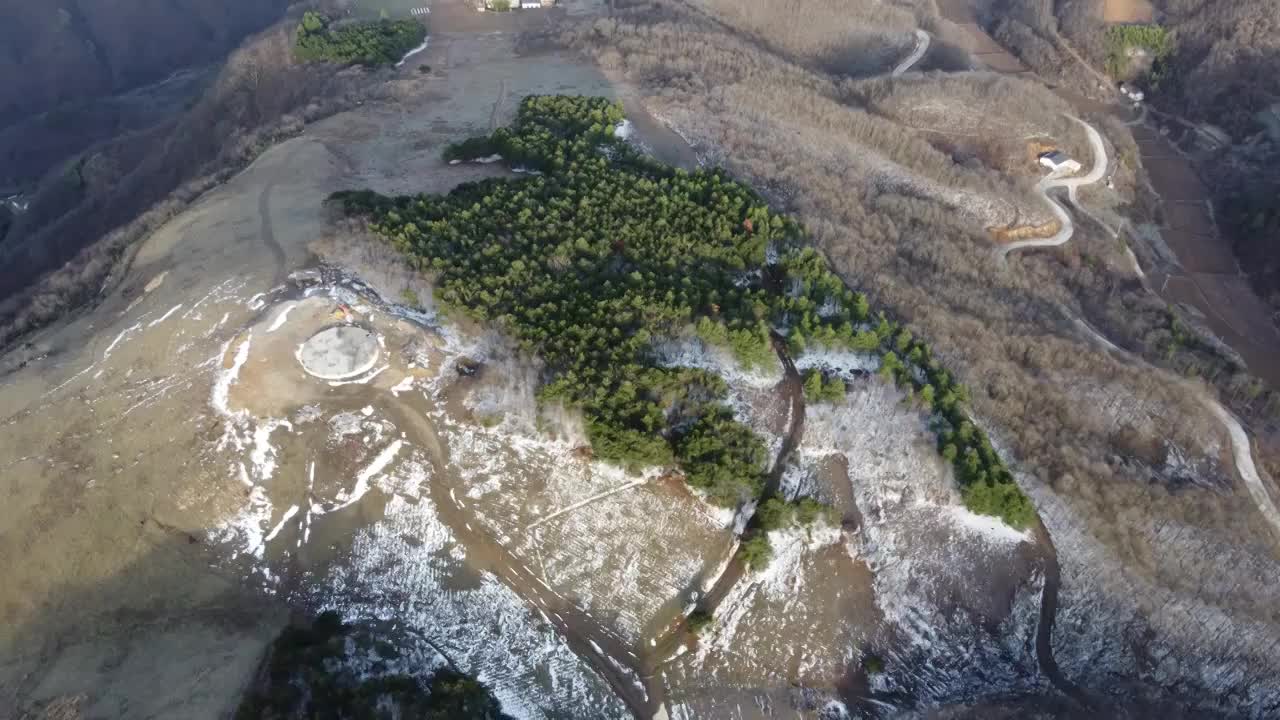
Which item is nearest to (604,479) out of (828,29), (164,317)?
(164,317)

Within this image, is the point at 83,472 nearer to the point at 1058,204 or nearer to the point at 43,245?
the point at 43,245

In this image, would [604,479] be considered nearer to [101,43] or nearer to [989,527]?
[989,527]

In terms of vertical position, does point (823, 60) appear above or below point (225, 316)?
below

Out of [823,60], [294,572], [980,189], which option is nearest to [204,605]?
[294,572]

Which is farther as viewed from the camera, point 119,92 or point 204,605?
point 119,92

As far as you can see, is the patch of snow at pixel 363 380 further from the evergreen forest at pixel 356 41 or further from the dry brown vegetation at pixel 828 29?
the dry brown vegetation at pixel 828 29

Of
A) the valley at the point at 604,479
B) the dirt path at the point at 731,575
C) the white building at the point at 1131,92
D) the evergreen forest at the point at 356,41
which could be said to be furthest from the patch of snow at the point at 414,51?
the white building at the point at 1131,92

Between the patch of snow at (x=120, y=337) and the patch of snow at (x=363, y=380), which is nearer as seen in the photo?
the patch of snow at (x=363, y=380)
